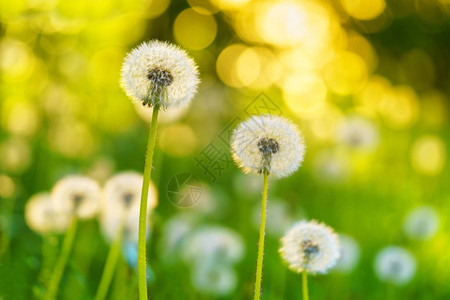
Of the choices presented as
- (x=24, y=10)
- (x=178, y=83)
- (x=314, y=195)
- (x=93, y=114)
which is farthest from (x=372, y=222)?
(x=93, y=114)

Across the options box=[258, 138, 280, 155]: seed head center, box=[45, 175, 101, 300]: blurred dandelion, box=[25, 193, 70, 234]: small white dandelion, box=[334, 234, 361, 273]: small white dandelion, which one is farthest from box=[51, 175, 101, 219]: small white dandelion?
box=[334, 234, 361, 273]: small white dandelion

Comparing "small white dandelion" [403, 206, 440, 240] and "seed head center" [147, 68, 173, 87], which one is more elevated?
"seed head center" [147, 68, 173, 87]

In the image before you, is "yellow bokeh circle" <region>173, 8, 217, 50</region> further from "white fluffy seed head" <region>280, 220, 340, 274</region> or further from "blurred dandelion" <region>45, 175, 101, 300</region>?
"white fluffy seed head" <region>280, 220, 340, 274</region>

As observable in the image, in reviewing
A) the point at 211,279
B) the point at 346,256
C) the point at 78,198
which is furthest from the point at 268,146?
the point at 346,256

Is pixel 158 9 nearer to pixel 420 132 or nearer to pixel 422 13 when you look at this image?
pixel 420 132

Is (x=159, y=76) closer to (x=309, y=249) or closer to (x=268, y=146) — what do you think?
(x=268, y=146)

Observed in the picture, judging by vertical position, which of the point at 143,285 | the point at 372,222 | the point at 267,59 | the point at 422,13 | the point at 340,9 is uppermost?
the point at 422,13

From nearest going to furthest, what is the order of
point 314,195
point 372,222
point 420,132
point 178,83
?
point 178,83
point 372,222
point 314,195
point 420,132
